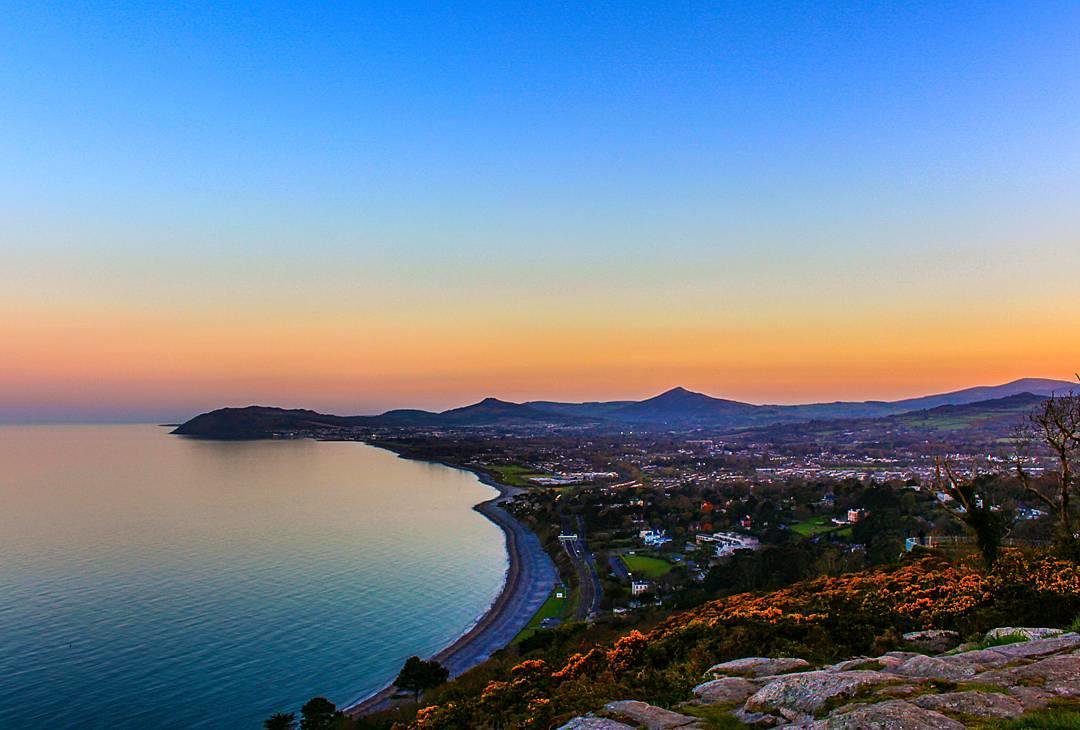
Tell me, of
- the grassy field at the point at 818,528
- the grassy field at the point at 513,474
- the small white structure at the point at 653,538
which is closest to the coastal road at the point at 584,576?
the small white structure at the point at 653,538

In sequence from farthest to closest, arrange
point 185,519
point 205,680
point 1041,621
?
point 185,519
point 205,680
point 1041,621

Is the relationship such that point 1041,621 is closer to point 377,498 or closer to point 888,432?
point 377,498

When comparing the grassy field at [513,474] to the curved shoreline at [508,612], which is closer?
the curved shoreline at [508,612]

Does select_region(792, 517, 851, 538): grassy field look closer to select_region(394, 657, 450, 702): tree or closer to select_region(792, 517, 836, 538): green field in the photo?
select_region(792, 517, 836, 538): green field

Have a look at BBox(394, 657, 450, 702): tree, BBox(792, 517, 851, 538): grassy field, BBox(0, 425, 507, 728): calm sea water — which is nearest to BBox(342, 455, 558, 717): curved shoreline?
BBox(394, 657, 450, 702): tree

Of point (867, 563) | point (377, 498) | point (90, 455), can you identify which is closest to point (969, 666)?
point (867, 563)

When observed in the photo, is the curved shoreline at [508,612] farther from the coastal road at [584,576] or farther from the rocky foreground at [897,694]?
the rocky foreground at [897,694]

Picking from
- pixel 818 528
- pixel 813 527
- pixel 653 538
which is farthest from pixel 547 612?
pixel 813 527
